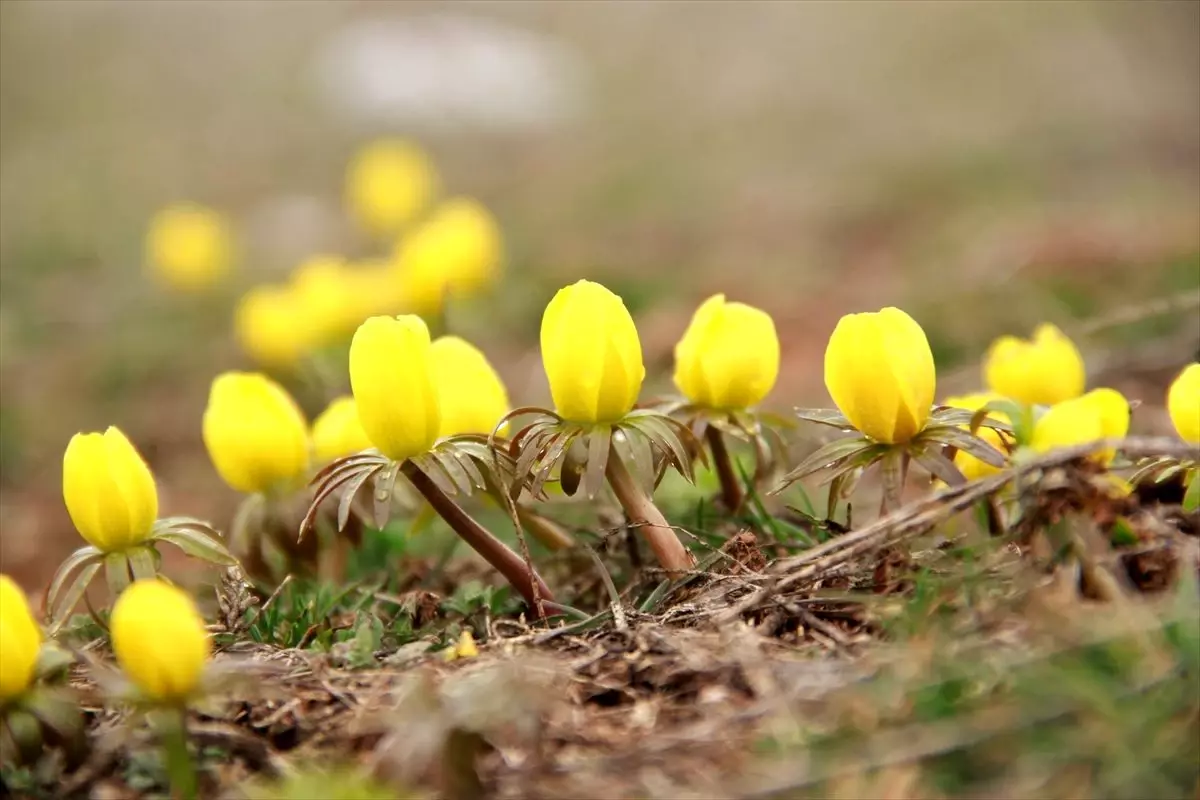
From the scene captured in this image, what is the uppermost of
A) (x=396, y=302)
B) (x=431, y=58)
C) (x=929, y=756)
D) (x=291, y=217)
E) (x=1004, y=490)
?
(x=431, y=58)

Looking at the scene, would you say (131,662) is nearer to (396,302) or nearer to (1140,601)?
(1140,601)

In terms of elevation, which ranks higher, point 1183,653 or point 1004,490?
point 1004,490

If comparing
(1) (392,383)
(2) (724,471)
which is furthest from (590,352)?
(2) (724,471)

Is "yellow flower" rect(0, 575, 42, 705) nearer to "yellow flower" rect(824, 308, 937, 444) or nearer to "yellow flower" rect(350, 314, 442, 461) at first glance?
"yellow flower" rect(350, 314, 442, 461)

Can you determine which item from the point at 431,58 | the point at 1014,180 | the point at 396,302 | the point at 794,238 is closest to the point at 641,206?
the point at 794,238

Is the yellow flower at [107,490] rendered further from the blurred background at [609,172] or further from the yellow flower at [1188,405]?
the blurred background at [609,172]
